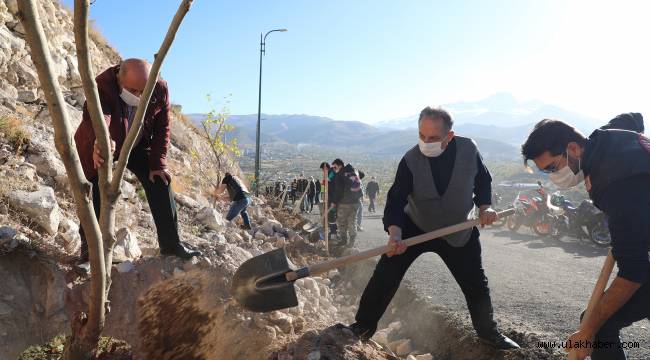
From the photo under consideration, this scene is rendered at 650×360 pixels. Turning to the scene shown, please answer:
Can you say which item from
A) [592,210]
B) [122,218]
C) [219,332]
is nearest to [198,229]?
[122,218]

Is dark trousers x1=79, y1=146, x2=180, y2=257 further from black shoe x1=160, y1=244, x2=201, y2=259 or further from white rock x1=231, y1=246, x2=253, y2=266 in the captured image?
white rock x1=231, y1=246, x2=253, y2=266

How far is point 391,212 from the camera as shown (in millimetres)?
3109

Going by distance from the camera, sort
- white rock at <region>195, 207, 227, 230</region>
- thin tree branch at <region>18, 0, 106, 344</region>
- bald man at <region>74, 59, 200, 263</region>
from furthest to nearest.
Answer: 1. white rock at <region>195, 207, 227, 230</region>
2. bald man at <region>74, 59, 200, 263</region>
3. thin tree branch at <region>18, 0, 106, 344</region>

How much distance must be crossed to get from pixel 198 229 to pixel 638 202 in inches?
208

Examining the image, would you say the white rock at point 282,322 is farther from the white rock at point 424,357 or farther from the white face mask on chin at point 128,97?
the white face mask on chin at point 128,97

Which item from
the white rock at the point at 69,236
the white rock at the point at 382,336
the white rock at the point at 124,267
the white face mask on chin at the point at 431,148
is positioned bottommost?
the white rock at the point at 382,336

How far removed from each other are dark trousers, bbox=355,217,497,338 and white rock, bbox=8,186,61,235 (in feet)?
8.22

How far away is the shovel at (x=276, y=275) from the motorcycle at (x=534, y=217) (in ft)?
29.3

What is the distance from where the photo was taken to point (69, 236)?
344cm

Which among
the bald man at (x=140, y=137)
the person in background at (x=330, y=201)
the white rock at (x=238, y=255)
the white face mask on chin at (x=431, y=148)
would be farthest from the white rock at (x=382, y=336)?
the person in background at (x=330, y=201)

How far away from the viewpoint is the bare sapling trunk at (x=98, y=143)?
70.7 inches

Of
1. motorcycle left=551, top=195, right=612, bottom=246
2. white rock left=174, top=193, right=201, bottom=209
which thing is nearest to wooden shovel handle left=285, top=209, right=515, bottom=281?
white rock left=174, top=193, right=201, bottom=209

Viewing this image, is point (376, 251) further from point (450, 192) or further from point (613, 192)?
point (613, 192)

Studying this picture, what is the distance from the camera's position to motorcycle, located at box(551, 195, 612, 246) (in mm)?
8609
